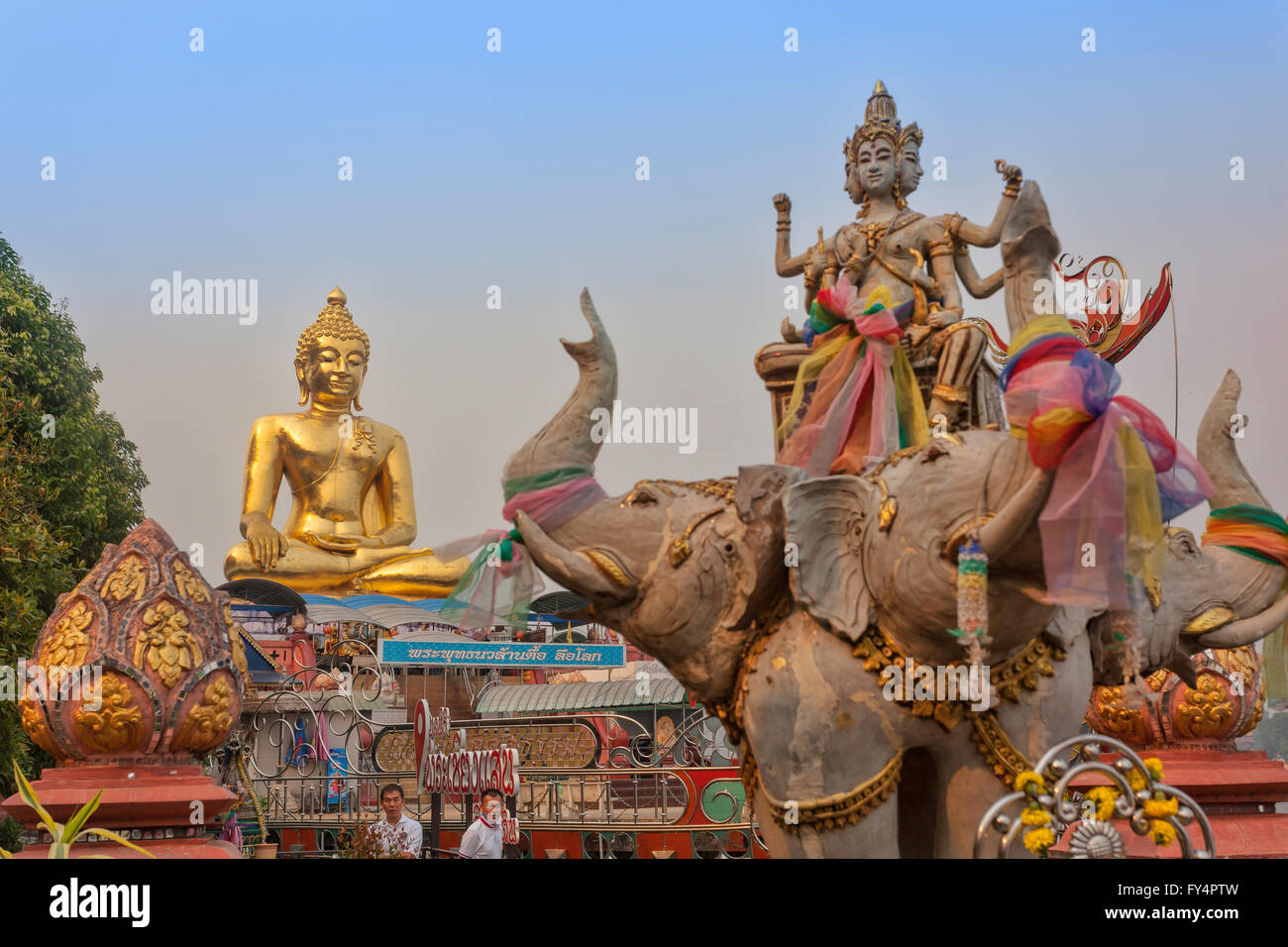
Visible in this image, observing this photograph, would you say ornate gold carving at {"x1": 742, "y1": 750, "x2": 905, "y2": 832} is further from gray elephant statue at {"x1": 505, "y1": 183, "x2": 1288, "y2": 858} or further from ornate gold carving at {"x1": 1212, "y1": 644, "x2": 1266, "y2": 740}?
ornate gold carving at {"x1": 1212, "y1": 644, "x2": 1266, "y2": 740}

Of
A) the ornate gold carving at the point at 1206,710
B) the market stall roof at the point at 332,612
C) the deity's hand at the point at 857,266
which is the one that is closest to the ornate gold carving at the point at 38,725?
the deity's hand at the point at 857,266

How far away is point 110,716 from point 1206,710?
672cm

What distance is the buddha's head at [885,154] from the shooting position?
229 inches

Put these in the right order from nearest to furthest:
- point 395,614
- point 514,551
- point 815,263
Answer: point 514,551 < point 815,263 < point 395,614

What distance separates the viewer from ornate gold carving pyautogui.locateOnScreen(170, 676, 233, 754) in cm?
745

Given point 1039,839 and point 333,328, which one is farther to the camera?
point 333,328

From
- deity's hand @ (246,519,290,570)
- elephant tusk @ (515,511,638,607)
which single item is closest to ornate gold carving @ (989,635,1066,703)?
elephant tusk @ (515,511,638,607)

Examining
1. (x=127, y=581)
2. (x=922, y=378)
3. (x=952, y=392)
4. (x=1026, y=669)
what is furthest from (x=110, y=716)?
(x=1026, y=669)

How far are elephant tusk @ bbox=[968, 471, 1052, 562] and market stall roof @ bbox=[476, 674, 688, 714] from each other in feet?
33.9

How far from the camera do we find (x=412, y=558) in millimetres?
18203

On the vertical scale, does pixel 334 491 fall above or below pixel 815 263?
below

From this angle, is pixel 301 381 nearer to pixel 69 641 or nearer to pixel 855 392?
pixel 69 641

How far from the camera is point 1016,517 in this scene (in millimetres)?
3855
